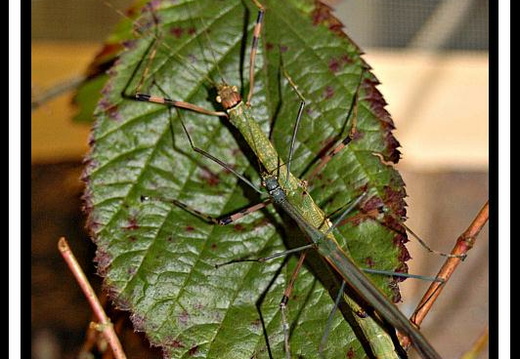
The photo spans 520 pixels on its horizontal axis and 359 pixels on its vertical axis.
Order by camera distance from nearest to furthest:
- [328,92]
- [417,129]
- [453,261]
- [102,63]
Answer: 1. [453,261]
2. [328,92]
3. [102,63]
4. [417,129]

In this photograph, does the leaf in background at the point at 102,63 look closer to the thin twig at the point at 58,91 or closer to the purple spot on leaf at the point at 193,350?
the thin twig at the point at 58,91

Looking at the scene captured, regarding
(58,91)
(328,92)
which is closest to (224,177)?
(328,92)

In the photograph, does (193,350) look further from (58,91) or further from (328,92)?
(58,91)

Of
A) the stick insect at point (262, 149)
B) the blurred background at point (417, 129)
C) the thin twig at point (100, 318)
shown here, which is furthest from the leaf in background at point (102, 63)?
the blurred background at point (417, 129)

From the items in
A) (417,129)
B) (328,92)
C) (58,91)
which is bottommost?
(328,92)

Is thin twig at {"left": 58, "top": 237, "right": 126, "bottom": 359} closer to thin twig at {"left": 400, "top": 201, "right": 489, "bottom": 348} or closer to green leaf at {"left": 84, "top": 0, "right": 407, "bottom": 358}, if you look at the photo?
green leaf at {"left": 84, "top": 0, "right": 407, "bottom": 358}
